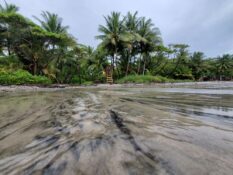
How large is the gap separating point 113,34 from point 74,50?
4.65 m

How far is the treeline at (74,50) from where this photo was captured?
1616 cm

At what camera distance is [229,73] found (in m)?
43.8

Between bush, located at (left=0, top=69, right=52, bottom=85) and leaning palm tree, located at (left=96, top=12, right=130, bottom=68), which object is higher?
leaning palm tree, located at (left=96, top=12, right=130, bottom=68)

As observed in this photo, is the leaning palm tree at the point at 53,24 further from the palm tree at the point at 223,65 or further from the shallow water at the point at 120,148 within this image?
the palm tree at the point at 223,65

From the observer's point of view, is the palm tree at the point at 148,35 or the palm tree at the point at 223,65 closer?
the palm tree at the point at 148,35

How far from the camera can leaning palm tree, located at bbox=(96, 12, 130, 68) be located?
66.6 ft

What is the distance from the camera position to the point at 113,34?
20.6m

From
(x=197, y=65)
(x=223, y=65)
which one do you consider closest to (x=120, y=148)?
(x=197, y=65)

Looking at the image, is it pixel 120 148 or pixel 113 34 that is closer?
pixel 120 148

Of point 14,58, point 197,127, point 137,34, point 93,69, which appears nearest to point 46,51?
point 14,58

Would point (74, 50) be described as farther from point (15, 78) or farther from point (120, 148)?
point (120, 148)

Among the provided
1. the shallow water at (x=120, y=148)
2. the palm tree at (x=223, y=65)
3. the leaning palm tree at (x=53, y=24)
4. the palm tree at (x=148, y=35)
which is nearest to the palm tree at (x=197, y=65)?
the palm tree at (x=223, y=65)

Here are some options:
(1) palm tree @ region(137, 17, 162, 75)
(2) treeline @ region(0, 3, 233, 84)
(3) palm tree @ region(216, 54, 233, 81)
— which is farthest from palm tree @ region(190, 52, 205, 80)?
(1) palm tree @ region(137, 17, 162, 75)

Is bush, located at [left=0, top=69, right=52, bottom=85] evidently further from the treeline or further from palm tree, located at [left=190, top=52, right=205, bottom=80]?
palm tree, located at [left=190, top=52, right=205, bottom=80]
